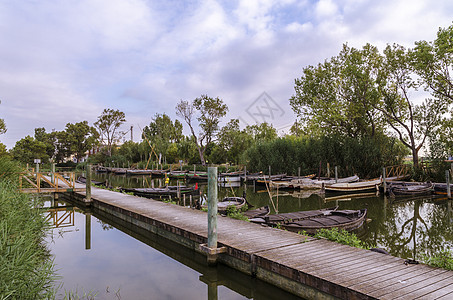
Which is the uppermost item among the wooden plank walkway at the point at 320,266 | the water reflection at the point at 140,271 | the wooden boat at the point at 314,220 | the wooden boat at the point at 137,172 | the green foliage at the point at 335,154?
the green foliage at the point at 335,154

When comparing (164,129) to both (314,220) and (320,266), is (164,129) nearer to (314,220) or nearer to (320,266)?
(314,220)

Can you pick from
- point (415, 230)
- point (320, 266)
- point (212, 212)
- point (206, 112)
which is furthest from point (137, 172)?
point (320, 266)

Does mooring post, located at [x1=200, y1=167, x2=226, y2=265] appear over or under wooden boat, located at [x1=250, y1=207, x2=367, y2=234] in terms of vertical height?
over

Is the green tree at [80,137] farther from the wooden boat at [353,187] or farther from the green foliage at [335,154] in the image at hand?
the wooden boat at [353,187]

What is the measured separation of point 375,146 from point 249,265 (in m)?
25.9

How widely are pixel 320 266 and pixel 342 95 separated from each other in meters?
26.5

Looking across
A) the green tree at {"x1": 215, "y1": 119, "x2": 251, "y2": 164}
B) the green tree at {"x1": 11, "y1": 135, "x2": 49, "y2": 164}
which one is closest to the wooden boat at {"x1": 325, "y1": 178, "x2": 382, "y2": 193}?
the green tree at {"x1": 215, "y1": 119, "x2": 251, "y2": 164}

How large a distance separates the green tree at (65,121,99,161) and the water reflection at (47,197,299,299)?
58.1 m

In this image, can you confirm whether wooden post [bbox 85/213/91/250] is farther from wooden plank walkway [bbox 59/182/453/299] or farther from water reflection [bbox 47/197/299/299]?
wooden plank walkway [bbox 59/182/453/299]

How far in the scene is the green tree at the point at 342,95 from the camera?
26.6m

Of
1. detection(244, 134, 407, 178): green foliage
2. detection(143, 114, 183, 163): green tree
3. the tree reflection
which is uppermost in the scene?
detection(143, 114, 183, 163): green tree

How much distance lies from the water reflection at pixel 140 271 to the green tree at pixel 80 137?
5811 centimetres

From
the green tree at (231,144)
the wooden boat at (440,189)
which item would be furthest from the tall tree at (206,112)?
the wooden boat at (440,189)

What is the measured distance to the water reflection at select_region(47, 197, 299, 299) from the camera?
17.9ft
